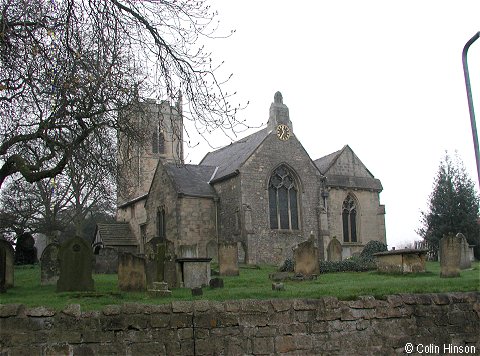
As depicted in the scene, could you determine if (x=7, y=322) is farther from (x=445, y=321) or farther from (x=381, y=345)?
(x=445, y=321)

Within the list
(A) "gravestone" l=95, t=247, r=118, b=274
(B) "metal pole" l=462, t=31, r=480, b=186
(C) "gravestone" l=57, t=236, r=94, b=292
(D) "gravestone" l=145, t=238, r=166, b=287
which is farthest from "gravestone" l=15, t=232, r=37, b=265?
(B) "metal pole" l=462, t=31, r=480, b=186

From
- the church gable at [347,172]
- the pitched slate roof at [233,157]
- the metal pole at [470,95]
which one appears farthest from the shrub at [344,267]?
the church gable at [347,172]

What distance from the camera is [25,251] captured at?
26.4 m

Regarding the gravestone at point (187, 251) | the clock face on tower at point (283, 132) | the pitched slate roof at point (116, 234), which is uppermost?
the clock face on tower at point (283, 132)

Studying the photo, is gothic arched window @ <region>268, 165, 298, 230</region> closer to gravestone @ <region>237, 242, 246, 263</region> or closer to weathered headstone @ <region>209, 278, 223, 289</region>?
gravestone @ <region>237, 242, 246, 263</region>

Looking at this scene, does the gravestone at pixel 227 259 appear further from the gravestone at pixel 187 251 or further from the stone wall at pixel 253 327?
→ the stone wall at pixel 253 327

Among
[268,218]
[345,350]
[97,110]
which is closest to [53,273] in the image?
[97,110]

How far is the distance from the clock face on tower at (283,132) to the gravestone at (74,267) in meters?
18.7

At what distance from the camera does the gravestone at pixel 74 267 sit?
1286cm

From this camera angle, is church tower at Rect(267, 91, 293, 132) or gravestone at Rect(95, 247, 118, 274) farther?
church tower at Rect(267, 91, 293, 132)

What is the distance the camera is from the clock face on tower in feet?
99.7

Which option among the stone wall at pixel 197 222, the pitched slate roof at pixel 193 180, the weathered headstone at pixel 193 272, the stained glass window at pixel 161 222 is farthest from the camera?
the stained glass window at pixel 161 222

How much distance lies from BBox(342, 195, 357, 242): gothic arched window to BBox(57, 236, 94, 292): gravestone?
923 inches

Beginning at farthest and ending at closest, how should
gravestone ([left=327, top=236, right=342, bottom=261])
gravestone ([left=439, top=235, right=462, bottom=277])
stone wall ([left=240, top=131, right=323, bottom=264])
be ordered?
stone wall ([left=240, top=131, right=323, bottom=264])
gravestone ([left=327, top=236, right=342, bottom=261])
gravestone ([left=439, top=235, right=462, bottom=277])
